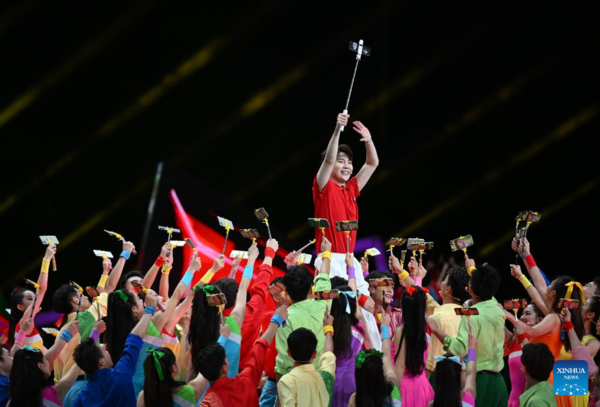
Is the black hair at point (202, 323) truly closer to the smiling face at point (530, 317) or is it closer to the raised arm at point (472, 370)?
the raised arm at point (472, 370)

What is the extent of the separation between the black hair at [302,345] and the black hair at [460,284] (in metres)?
1.24

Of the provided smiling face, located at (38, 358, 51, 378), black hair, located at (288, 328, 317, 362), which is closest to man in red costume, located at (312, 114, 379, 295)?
black hair, located at (288, 328, 317, 362)

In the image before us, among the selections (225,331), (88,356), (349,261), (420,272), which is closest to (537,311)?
(420,272)

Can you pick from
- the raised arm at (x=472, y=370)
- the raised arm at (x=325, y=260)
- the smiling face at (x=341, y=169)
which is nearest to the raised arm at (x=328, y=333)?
the raised arm at (x=325, y=260)

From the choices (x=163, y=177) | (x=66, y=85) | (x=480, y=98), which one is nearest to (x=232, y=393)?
(x=163, y=177)

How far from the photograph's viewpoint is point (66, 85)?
276 inches

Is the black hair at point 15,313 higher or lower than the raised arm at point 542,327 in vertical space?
higher

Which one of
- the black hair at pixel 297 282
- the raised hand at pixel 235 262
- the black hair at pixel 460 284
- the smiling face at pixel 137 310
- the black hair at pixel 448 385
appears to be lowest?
the black hair at pixel 448 385

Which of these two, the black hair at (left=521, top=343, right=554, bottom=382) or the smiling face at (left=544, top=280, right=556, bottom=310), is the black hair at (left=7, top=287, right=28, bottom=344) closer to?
the black hair at (left=521, top=343, right=554, bottom=382)

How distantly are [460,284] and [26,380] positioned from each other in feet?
7.38

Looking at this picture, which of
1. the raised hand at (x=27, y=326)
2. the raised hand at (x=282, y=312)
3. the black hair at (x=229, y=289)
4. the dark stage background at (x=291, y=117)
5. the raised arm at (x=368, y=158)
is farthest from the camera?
the dark stage background at (x=291, y=117)

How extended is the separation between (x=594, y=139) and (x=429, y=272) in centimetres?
202

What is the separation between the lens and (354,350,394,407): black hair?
10.2 feet

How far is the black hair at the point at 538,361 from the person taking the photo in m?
3.47
